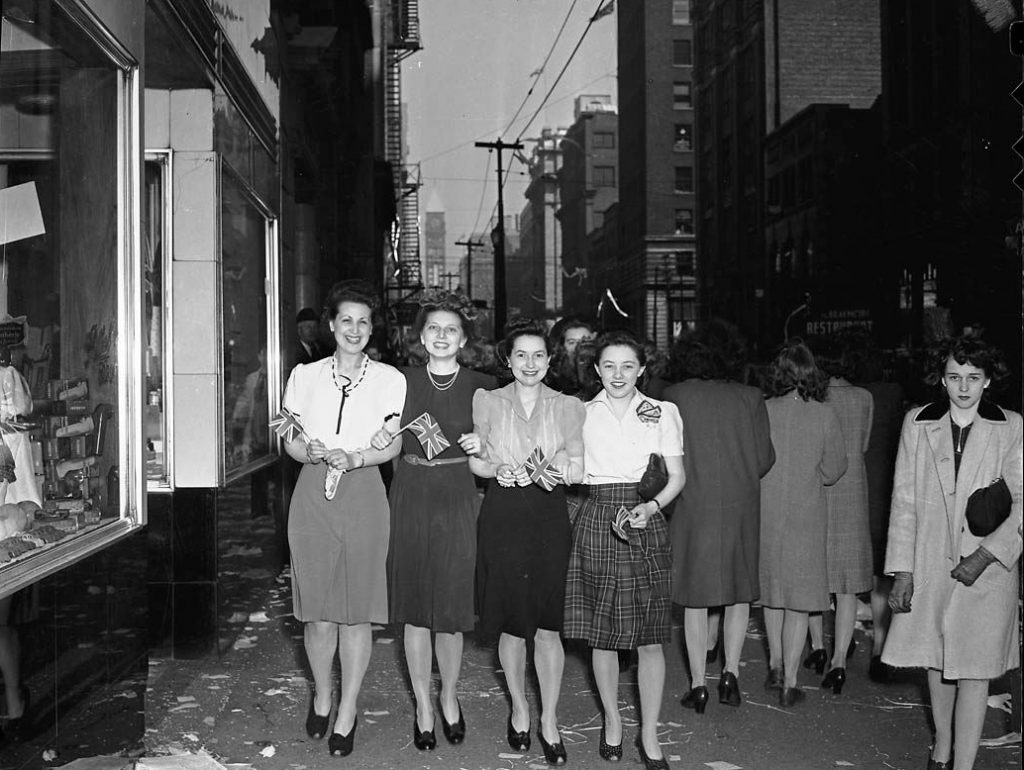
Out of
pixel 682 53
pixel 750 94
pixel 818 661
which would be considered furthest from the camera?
pixel 750 94

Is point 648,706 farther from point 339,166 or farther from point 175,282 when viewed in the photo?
point 339,166

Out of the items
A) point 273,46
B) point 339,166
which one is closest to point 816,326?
point 339,166

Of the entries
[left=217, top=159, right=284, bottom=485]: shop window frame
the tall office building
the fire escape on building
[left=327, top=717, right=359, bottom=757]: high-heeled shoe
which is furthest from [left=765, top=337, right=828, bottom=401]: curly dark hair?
the fire escape on building

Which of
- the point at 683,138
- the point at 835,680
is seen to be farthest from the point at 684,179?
the point at 835,680

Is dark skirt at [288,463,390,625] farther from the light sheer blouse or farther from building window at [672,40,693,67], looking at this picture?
building window at [672,40,693,67]

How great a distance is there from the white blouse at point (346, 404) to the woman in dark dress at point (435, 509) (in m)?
0.08

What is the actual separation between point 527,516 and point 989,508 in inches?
74.6

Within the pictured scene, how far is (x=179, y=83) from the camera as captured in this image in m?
7.21

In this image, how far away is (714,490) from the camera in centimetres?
602

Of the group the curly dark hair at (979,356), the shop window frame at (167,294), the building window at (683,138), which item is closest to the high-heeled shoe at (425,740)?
the shop window frame at (167,294)

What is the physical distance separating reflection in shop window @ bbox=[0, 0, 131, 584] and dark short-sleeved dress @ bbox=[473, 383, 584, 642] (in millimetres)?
1652

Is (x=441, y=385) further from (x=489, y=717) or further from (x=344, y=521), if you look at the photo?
(x=489, y=717)

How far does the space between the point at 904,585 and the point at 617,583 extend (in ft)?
Answer: 3.88

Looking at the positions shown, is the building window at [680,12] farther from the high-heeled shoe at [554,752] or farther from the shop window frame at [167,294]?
the high-heeled shoe at [554,752]
